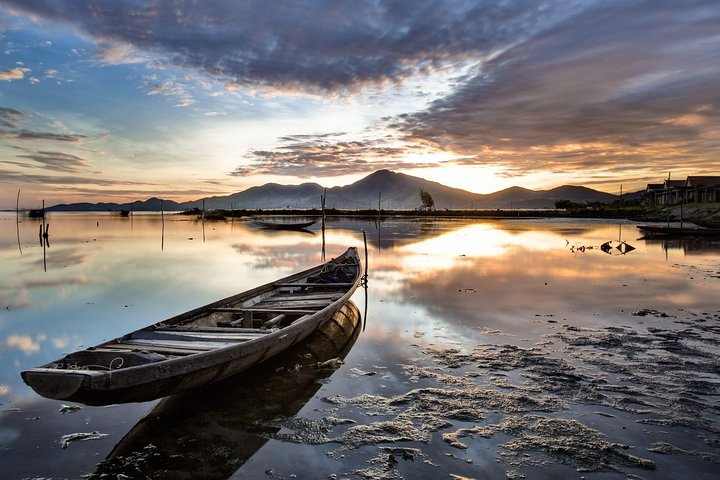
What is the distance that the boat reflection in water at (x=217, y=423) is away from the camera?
5.17 m

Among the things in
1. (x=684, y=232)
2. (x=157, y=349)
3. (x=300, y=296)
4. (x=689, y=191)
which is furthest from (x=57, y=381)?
(x=689, y=191)

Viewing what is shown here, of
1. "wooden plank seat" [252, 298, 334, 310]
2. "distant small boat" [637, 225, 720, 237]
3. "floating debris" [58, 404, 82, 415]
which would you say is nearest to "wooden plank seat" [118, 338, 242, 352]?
"floating debris" [58, 404, 82, 415]

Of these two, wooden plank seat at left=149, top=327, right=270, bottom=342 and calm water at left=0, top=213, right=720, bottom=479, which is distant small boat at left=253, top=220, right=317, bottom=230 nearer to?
calm water at left=0, top=213, right=720, bottom=479

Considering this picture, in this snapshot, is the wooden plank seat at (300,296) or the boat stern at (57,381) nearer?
the boat stern at (57,381)

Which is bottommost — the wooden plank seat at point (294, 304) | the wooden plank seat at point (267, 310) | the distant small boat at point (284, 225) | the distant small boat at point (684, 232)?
the wooden plank seat at point (294, 304)

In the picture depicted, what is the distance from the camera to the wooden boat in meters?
4.99

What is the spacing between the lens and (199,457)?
5.33m

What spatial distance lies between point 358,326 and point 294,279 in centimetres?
339

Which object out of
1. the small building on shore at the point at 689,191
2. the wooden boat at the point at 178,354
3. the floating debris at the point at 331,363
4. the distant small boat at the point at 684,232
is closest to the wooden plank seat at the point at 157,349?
the wooden boat at the point at 178,354

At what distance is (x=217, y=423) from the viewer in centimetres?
616

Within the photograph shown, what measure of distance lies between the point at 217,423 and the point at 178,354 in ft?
3.54

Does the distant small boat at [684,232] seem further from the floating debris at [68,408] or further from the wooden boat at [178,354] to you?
the floating debris at [68,408]

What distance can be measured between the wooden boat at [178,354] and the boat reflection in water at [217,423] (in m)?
0.49

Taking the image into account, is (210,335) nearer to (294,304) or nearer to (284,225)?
(294,304)
